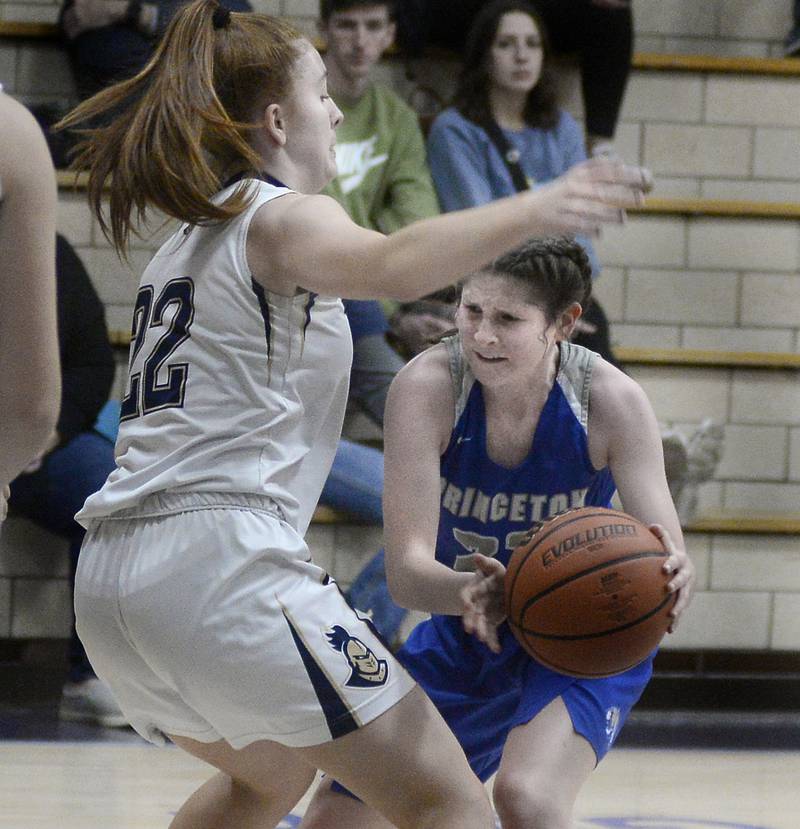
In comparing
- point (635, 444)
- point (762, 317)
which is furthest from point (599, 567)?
point (762, 317)

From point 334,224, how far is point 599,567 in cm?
70

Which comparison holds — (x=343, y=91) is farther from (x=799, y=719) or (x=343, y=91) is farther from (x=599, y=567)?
(x=599, y=567)

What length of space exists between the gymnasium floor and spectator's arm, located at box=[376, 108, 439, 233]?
75.4 inches

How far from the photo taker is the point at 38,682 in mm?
4836

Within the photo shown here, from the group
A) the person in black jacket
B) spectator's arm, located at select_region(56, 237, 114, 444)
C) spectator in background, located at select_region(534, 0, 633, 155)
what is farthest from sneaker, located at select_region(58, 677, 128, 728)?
spectator in background, located at select_region(534, 0, 633, 155)

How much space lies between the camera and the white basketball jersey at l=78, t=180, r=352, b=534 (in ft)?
6.24

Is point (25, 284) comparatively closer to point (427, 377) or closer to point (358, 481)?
point (427, 377)

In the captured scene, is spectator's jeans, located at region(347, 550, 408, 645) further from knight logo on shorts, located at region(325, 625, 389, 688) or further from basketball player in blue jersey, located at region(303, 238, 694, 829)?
knight logo on shorts, located at region(325, 625, 389, 688)

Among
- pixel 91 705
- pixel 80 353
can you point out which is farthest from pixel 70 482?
pixel 91 705

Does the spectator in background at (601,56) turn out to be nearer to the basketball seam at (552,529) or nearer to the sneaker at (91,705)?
the sneaker at (91,705)

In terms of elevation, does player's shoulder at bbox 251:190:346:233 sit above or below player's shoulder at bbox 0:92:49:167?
below

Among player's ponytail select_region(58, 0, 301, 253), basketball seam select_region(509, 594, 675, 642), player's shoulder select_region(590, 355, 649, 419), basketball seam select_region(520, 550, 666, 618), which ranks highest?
player's ponytail select_region(58, 0, 301, 253)

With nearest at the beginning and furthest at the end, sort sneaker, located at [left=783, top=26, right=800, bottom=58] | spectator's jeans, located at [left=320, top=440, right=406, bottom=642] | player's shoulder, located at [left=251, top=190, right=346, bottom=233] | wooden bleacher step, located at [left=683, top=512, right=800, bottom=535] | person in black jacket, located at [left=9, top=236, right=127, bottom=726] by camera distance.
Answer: player's shoulder, located at [left=251, top=190, right=346, bottom=233], person in black jacket, located at [left=9, top=236, right=127, bottom=726], spectator's jeans, located at [left=320, top=440, right=406, bottom=642], wooden bleacher step, located at [left=683, top=512, right=800, bottom=535], sneaker, located at [left=783, top=26, right=800, bottom=58]

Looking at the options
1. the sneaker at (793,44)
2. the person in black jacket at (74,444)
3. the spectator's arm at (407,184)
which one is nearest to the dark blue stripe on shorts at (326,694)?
the person in black jacket at (74,444)
